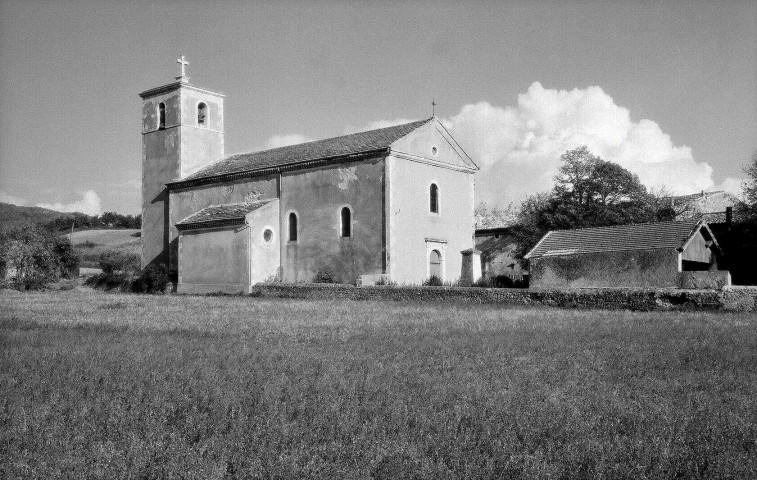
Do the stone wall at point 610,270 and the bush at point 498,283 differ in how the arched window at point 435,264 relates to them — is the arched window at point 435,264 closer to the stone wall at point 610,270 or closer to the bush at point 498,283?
the bush at point 498,283

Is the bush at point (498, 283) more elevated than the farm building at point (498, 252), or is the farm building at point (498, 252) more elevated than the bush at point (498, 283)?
the farm building at point (498, 252)

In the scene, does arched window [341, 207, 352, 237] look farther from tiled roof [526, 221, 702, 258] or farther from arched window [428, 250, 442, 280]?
tiled roof [526, 221, 702, 258]

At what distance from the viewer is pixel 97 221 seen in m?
95.8

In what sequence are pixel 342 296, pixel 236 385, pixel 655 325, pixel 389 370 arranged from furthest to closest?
pixel 342 296
pixel 655 325
pixel 389 370
pixel 236 385

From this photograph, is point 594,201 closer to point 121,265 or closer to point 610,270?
point 610,270

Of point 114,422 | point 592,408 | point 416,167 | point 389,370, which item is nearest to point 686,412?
point 592,408

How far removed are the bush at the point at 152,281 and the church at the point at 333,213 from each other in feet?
Answer: 3.14

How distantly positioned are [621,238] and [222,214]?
61.1 ft

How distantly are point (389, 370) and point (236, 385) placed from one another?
2033mm

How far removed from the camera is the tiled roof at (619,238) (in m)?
25.0

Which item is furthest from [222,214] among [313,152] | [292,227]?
[313,152]

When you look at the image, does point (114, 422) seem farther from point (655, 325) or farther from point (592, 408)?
point (655, 325)

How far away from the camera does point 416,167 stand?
101ft

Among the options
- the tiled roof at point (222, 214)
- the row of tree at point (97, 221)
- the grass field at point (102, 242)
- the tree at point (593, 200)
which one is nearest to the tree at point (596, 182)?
the tree at point (593, 200)
